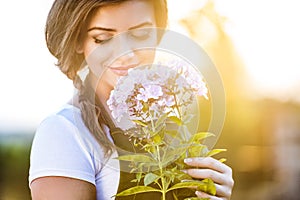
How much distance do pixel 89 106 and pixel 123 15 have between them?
0.25m

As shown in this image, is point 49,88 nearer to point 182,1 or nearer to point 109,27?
point 109,27

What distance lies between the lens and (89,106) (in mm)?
1359

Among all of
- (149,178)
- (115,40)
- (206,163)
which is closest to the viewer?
(149,178)

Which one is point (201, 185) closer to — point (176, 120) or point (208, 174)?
point (208, 174)

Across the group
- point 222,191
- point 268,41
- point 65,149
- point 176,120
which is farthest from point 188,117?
point 268,41

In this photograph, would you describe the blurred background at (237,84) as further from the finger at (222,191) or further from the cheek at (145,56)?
the finger at (222,191)

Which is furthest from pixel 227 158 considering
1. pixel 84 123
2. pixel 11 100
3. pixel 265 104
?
pixel 11 100

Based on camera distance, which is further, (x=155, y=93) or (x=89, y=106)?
(x=89, y=106)

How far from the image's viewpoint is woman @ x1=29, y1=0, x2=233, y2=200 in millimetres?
1245

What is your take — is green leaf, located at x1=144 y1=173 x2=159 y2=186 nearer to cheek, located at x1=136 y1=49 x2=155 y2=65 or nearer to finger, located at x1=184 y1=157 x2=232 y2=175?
finger, located at x1=184 y1=157 x2=232 y2=175

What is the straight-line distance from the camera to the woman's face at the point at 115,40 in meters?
1.33

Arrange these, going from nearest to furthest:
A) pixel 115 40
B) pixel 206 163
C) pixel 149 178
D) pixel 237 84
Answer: pixel 149 178, pixel 206 163, pixel 115 40, pixel 237 84

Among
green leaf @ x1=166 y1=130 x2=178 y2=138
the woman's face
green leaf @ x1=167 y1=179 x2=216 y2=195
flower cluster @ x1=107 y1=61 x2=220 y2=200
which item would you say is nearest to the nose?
the woman's face

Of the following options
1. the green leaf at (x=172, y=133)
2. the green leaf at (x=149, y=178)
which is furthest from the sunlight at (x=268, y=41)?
the green leaf at (x=149, y=178)
